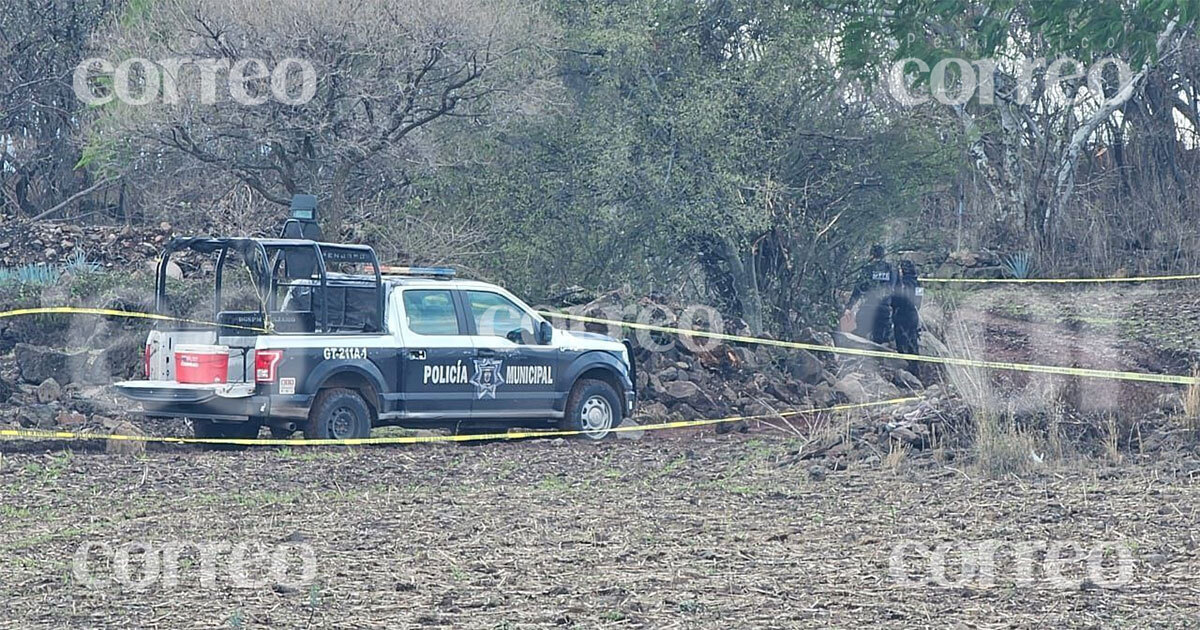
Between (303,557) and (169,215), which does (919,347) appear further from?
(303,557)

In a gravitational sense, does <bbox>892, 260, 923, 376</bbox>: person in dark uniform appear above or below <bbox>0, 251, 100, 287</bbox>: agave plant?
below

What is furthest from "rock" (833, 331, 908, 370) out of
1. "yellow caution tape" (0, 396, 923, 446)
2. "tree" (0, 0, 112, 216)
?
"tree" (0, 0, 112, 216)

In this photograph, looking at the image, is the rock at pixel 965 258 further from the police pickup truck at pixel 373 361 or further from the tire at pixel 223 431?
the tire at pixel 223 431

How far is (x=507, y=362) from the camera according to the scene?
48.9ft

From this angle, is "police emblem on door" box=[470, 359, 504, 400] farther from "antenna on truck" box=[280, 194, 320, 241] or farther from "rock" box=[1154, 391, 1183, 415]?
"rock" box=[1154, 391, 1183, 415]

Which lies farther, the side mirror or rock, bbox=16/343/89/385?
rock, bbox=16/343/89/385

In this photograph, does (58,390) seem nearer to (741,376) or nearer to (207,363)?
(207,363)

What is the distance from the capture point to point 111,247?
Answer: 2441 cm

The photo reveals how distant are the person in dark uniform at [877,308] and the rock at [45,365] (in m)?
10.3


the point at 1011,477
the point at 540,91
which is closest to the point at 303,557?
the point at 1011,477

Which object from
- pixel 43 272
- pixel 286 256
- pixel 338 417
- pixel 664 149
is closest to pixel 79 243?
pixel 43 272

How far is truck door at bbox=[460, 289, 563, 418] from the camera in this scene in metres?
14.8

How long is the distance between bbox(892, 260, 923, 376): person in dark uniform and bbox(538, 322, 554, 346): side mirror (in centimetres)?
790

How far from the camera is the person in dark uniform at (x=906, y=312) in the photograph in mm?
21938
